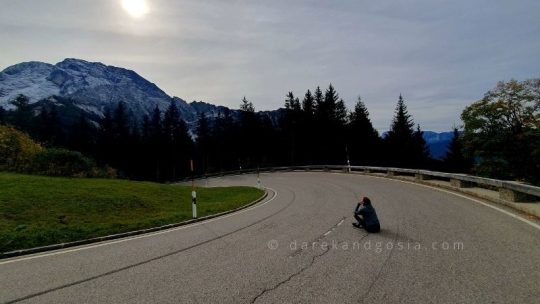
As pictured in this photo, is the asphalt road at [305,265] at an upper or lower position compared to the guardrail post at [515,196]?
lower

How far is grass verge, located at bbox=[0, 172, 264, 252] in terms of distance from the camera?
10.8 meters

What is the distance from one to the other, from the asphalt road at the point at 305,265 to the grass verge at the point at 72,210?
145 cm

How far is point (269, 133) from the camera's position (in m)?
86.9

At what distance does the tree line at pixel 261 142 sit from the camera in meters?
70.3

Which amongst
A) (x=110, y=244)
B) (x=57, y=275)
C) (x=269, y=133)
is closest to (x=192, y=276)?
(x=57, y=275)

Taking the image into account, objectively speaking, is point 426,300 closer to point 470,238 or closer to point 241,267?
point 241,267

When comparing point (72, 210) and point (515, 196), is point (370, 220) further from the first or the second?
point (72, 210)

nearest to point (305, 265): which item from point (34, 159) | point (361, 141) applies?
point (34, 159)

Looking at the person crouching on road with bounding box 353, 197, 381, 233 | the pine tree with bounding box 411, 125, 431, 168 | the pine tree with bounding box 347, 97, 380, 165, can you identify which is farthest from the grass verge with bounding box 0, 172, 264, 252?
the pine tree with bounding box 411, 125, 431, 168

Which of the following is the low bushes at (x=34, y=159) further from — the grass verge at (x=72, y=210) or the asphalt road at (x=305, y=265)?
the asphalt road at (x=305, y=265)

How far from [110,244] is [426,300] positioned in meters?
8.41

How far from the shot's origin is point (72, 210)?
47.6 feet

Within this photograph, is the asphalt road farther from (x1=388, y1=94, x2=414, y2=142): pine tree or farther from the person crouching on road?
(x1=388, y1=94, x2=414, y2=142): pine tree

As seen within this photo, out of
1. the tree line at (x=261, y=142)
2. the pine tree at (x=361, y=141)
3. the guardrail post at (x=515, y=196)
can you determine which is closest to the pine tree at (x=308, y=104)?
the tree line at (x=261, y=142)
